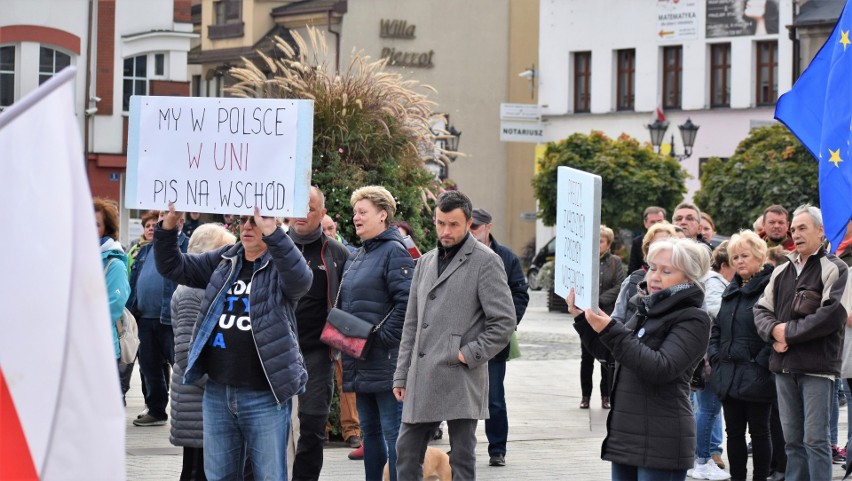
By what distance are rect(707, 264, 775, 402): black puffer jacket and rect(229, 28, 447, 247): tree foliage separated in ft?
9.42

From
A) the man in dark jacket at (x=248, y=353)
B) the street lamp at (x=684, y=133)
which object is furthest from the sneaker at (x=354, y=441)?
the street lamp at (x=684, y=133)

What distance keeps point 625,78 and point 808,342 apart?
1768 inches

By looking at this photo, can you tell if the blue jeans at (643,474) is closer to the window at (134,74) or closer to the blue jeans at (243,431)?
the blue jeans at (243,431)

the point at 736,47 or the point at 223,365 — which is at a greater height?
the point at 736,47

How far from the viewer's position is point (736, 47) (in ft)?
163

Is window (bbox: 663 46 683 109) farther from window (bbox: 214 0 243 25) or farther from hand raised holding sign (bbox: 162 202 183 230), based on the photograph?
hand raised holding sign (bbox: 162 202 183 230)

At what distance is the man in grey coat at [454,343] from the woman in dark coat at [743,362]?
93.0 inches

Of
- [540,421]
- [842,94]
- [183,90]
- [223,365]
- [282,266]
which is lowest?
[540,421]

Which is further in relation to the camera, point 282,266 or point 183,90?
point 183,90

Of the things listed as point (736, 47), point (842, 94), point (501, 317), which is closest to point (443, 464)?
point (501, 317)

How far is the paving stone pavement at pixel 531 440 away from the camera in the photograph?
32.7 feet

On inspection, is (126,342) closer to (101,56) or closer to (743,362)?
(743,362)

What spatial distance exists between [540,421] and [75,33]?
2929 cm

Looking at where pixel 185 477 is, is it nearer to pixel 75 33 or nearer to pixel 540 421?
pixel 540 421
